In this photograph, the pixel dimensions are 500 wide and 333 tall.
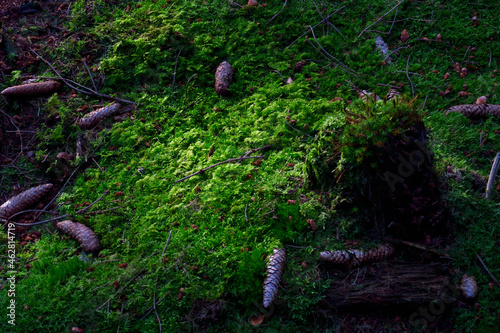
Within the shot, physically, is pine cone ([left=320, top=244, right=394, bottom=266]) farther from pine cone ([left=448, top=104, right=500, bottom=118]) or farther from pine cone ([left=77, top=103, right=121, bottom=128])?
pine cone ([left=77, top=103, right=121, bottom=128])

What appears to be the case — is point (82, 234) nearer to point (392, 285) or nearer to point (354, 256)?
point (354, 256)

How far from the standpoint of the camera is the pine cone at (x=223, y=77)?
4598 millimetres

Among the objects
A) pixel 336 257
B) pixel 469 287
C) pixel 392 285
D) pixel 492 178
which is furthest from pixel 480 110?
pixel 336 257

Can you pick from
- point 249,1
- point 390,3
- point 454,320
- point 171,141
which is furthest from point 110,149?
point 390,3

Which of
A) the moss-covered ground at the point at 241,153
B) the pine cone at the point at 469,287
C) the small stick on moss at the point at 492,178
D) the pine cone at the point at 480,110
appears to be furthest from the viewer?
the pine cone at the point at 480,110

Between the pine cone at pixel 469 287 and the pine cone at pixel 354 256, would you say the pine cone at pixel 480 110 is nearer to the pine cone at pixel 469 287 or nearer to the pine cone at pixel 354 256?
the pine cone at pixel 469 287

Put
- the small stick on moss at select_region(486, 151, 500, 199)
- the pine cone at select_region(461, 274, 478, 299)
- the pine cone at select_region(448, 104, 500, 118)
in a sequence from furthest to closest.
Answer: the pine cone at select_region(448, 104, 500, 118) → the small stick on moss at select_region(486, 151, 500, 199) → the pine cone at select_region(461, 274, 478, 299)

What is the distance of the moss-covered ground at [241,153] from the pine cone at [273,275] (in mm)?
81

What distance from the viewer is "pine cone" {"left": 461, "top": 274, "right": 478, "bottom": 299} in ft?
9.38

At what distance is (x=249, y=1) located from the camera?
18.0 ft

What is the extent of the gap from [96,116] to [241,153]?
2.13 meters

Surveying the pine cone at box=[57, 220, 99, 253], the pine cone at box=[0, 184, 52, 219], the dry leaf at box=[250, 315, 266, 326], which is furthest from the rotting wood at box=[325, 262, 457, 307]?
the pine cone at box=[0, 184, 52, 219]

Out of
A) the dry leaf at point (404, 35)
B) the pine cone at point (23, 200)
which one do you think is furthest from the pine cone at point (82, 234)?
the dry leaf at point (404, 35)

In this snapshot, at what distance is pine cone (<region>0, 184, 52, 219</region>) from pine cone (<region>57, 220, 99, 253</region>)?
1.93 ft
